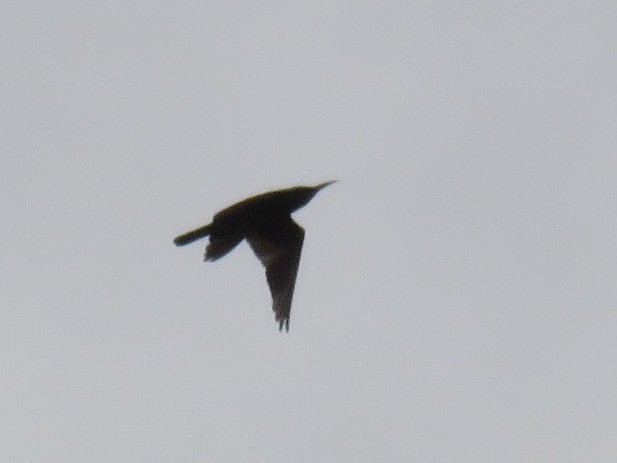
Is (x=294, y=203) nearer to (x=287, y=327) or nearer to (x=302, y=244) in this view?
(x=302, y=244)

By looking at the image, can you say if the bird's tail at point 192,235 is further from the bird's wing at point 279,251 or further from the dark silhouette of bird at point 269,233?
the bird's wing at point 279,251

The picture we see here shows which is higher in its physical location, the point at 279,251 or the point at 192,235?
the point at 192,235

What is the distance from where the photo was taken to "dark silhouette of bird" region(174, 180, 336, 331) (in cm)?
1203

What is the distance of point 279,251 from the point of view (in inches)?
490

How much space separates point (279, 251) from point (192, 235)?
2.96ft

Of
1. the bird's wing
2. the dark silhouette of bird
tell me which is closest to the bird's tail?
the dark silhouette of bird

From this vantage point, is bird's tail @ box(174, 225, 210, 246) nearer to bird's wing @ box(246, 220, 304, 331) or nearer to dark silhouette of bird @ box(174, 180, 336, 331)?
dark silhouette of bird @ box(174, 180, 336, 331)

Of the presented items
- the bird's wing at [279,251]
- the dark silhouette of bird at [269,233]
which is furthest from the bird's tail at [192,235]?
the bird's wing at [279,251]

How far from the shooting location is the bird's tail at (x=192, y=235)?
12047 millimetres

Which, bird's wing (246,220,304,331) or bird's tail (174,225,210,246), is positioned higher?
bird's tail (174,225,210,246)

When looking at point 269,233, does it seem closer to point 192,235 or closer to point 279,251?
point 279,251

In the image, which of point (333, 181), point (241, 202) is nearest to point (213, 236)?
point (241, 202)

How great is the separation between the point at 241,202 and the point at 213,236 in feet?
1.42

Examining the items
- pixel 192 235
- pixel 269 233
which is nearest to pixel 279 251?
pixel 269 233
